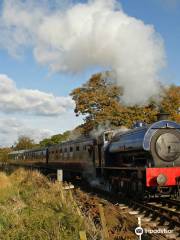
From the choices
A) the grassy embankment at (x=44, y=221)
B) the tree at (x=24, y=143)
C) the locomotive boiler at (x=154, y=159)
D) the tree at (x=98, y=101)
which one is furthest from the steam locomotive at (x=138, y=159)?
the tree at (x=24, y=143)

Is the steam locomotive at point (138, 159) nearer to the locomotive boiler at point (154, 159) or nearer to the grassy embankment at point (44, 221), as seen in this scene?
the locomotive boiler at point (154, 159)

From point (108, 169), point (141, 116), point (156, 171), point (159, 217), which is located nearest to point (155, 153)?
point (156, 171)

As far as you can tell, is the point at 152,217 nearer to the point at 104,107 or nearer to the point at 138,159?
the point at 138,159

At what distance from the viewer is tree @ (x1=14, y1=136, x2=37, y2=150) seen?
90.2 m

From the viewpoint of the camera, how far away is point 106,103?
40875 mm

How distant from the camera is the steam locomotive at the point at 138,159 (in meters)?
15.1

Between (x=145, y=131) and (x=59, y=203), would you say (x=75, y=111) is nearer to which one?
(x=145, y=131)

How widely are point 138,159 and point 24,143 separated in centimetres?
7554

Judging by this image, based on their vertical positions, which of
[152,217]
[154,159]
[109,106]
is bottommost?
[152,217]

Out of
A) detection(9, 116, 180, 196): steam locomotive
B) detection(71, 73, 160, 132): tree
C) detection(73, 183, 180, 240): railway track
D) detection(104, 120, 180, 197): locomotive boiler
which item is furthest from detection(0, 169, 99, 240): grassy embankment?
detection(71, 73, 160, 132): tree

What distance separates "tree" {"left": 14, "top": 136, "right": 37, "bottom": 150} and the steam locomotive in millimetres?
66932

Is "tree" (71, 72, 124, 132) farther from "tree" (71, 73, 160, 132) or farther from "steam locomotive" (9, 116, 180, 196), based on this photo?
"steam locomotive" (9, 116, 180, 196)

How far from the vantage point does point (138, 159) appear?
1688cm

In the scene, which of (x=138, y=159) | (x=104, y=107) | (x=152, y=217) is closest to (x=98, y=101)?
(x=104, y=107)
